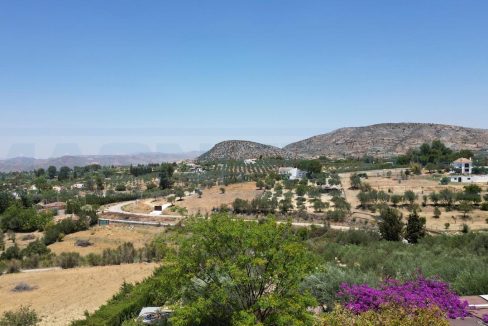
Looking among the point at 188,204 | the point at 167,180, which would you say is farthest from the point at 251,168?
the point at 188,204

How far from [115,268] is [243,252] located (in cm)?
2240

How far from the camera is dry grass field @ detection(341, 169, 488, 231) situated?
46797 mm

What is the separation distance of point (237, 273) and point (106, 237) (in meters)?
42.6

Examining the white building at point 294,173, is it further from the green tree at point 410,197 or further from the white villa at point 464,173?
the green tree at point 410,197

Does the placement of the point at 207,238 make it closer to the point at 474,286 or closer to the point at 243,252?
the point at 243,252

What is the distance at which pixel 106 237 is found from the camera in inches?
1996

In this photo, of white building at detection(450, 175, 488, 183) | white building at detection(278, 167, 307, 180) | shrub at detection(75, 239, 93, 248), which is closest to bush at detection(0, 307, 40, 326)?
shrub at detection(75, 239, 93, 248)

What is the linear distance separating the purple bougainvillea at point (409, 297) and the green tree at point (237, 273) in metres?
1.67

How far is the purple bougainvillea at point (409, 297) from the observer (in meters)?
12.0

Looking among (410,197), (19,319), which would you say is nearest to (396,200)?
(410,197)

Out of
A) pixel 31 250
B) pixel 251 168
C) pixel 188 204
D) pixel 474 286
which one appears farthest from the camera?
pixel 251 168

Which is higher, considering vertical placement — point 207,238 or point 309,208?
point 207,238

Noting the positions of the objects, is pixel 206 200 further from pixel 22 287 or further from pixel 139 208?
pixel 22 287

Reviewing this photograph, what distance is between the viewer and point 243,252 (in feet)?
42.9
